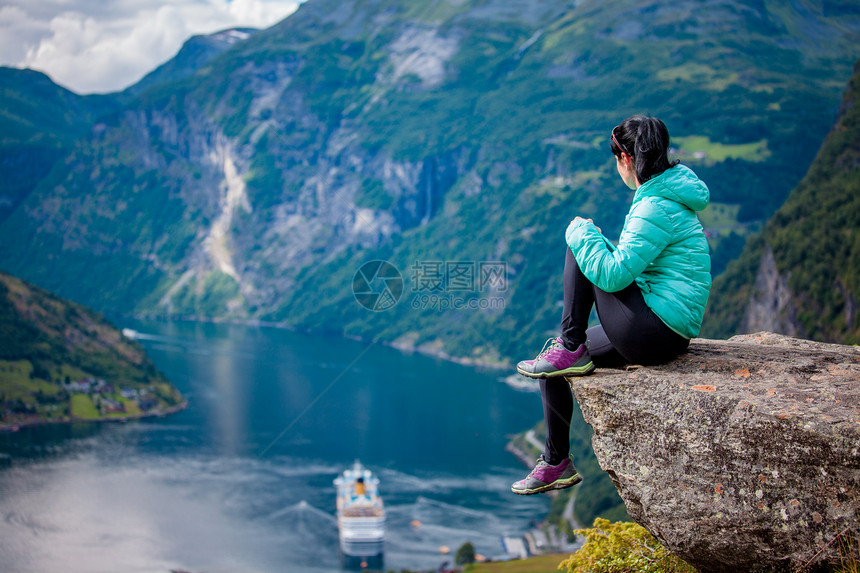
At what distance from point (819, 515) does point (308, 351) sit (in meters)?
150

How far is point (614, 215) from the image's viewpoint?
613ft

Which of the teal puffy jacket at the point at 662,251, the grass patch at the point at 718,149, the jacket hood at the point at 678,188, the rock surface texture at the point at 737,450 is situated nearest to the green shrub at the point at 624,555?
the rock surface texture at the point at 737,450

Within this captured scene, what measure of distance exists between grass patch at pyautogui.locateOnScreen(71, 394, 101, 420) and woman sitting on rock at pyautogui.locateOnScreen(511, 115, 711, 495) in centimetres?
10484

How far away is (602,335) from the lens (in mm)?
6098

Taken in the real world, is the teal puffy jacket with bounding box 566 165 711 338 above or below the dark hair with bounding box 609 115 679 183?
below

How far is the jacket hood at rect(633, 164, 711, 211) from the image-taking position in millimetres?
5633

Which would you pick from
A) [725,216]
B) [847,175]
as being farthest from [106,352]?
[725,216]

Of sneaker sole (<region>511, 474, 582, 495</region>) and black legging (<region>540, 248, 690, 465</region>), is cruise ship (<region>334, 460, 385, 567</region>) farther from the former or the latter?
black legging (<region>540, 248, 690, 465</region>)

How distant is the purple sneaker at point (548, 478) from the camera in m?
6.29

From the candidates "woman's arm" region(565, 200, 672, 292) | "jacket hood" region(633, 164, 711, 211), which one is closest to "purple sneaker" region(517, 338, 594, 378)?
"woman's arm" region(565, 200, 672, 292)

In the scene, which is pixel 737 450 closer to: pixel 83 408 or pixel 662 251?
pixel 662 251

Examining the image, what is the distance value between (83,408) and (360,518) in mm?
57052

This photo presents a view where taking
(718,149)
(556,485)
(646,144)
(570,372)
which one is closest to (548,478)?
(556,485)

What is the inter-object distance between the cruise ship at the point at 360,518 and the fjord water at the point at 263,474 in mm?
1349
